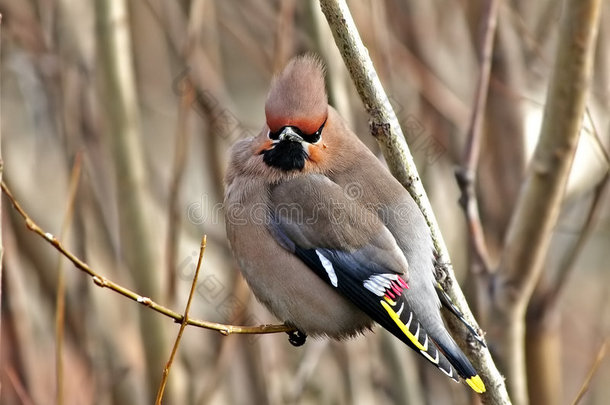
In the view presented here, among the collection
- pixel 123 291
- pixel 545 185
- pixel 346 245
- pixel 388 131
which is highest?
pixel 545 185

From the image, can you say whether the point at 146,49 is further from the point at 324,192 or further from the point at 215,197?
the point at 324,192

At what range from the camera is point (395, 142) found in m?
2.96

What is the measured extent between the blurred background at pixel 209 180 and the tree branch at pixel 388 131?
1.07 metres

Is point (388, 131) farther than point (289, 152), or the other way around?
point (289, 152)

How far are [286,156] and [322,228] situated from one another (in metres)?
0.33

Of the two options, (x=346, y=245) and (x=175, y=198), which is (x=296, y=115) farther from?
(x=175, y=198)

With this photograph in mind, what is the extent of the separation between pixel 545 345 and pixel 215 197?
1.95 m

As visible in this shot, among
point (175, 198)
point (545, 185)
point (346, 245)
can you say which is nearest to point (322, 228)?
point (346, 245)

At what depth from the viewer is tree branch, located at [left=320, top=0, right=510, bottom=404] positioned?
2771 mm

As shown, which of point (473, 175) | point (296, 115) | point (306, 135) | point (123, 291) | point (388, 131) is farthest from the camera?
point (473, 175)

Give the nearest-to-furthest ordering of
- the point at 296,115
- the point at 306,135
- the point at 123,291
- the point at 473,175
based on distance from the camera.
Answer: the point at 123,291 → the point at 296,115 → the point at 306,135 → the point at 473,175

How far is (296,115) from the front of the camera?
3346mm

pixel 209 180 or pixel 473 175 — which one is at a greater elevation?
pixel 209 180

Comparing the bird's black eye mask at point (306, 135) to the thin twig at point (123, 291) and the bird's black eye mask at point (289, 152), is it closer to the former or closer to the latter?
the bird's black eye mask at point (289, 152)
